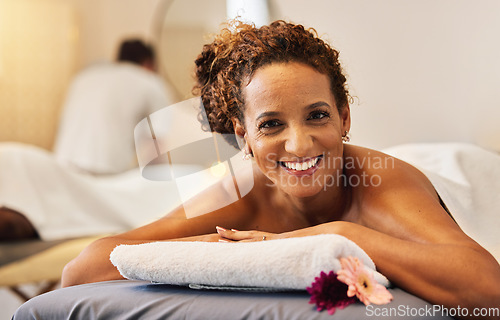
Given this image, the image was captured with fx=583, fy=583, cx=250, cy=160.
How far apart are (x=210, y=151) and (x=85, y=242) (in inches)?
49.4

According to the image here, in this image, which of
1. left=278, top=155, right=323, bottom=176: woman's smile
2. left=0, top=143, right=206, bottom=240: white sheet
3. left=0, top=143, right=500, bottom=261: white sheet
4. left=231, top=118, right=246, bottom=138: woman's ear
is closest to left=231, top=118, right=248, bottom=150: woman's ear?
left=231, top=118, right=246, bottom=138: woman's ear

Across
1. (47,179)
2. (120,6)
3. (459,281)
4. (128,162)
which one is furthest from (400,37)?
(120,6)

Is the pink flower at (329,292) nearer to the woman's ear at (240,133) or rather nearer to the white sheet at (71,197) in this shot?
the woman's ear at (240,133)

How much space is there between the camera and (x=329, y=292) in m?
0.82

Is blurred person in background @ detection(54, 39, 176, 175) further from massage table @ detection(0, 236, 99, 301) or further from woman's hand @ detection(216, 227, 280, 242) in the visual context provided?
woman's hand @ detection(216, 227, 280, 242)

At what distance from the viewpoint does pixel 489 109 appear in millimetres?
1509

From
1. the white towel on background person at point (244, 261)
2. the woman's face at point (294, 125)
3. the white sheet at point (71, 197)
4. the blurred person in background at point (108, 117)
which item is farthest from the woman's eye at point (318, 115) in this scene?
the blurred person in background at point (108, 117)

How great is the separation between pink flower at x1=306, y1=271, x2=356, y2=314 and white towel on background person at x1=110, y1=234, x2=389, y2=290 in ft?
0.04

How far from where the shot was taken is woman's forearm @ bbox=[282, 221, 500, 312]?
84 centimetres

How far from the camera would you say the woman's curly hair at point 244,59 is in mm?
1055

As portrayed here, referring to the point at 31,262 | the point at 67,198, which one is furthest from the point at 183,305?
the point at 67,198

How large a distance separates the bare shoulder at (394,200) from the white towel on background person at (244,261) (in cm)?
14

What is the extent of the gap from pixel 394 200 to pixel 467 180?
603 millimetres

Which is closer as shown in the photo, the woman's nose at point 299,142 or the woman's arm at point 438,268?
the woman's arm at point 438,268
